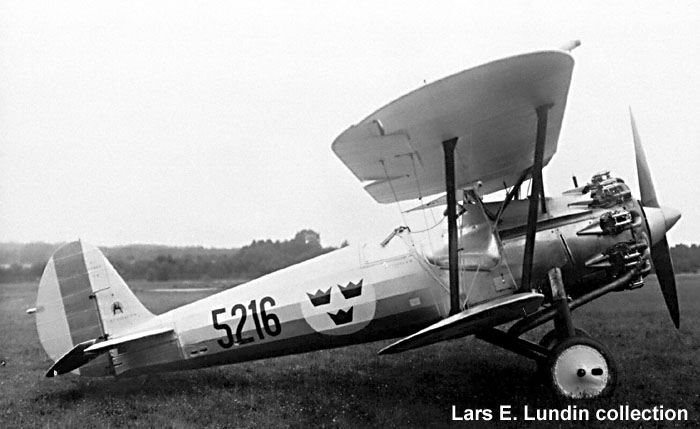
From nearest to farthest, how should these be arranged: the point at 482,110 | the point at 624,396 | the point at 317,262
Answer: the point at 482,110, the point at 624,396, the point at 317,262

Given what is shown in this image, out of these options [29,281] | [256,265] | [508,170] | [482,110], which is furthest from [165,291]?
[482,110]

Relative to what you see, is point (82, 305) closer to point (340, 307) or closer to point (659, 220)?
point (340, 307)

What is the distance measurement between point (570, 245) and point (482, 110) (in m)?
1.51

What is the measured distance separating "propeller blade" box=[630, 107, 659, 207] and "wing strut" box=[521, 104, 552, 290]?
131cm

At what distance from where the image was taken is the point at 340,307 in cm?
449

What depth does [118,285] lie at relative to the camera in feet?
16.2

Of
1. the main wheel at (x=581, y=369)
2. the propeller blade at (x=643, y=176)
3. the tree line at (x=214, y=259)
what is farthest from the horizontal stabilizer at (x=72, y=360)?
the propeller blade at (x=643, y=176)

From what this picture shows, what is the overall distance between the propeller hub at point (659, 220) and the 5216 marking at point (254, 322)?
10.3 feet

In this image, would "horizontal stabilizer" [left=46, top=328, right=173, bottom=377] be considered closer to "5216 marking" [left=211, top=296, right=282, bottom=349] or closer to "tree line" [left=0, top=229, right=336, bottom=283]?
"5216 marking" [left=211, top=296, right=282, bottom=349]

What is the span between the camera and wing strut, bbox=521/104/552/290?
141 inches

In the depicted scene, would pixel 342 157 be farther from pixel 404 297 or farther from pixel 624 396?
pixel 624 396

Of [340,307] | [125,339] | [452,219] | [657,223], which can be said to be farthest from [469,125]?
[125,339]

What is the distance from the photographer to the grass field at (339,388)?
3877mm

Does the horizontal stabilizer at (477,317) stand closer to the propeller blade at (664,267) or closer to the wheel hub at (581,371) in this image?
the wheel hub at (581,371)
